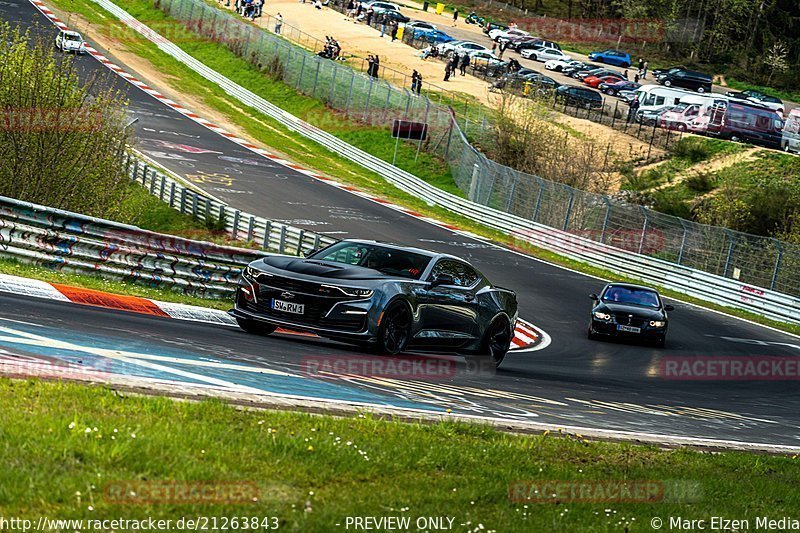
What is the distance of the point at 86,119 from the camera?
984 inches

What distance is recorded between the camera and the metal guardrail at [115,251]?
16.8m

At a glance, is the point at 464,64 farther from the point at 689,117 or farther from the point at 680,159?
the point at 680,159

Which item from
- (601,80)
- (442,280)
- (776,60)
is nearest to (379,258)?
(442,280)

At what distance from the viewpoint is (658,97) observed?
71.1m

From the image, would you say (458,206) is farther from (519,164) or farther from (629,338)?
(629,338)

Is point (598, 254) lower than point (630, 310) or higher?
lower

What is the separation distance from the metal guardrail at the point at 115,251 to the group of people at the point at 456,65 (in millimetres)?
54693

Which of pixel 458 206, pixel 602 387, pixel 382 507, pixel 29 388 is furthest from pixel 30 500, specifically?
pixel 458 206

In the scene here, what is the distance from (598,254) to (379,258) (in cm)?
2427

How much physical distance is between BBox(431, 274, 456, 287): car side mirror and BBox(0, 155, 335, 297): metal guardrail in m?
6.44

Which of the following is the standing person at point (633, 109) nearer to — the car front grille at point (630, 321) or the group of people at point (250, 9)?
the group of people at point (250, 9)

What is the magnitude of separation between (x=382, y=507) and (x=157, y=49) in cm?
6580

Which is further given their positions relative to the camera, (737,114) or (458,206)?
(737,114)

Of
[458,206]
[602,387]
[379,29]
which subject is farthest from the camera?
[379,29]
